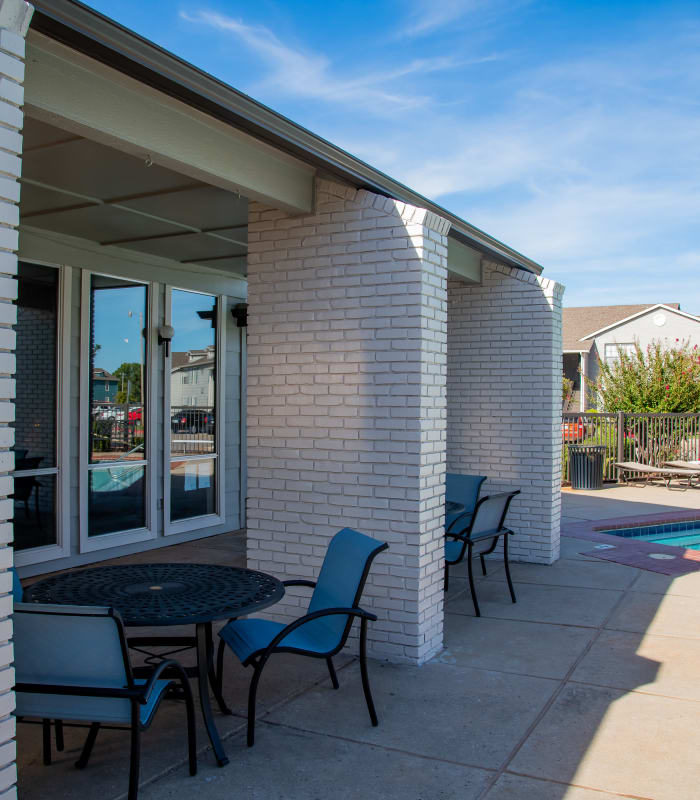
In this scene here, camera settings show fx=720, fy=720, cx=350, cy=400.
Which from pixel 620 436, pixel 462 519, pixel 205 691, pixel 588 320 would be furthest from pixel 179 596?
pixel 588 320

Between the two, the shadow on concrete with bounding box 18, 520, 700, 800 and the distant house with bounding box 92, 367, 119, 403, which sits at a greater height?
the distant house with bounding box 92, 367, 119, 403

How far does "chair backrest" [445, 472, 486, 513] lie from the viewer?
6.49 meters

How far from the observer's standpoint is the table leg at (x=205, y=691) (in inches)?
122

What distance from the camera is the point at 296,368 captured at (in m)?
4.88

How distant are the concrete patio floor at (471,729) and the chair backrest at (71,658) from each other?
484 millimetres

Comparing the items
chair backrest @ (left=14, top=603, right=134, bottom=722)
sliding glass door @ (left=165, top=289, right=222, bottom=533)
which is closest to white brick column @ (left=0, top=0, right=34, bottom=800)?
chair backrest @ (left=14, top=603, right=134, bottom=722)

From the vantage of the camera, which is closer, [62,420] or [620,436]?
[62,420]

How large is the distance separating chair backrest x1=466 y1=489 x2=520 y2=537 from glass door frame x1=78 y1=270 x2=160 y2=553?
11.5 ft

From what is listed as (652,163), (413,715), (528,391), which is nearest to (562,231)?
(652,163)

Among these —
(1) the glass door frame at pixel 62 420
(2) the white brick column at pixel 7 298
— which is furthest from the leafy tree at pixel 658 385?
(2) the white brick column at pixel 7 298

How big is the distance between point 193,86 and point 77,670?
253 cm

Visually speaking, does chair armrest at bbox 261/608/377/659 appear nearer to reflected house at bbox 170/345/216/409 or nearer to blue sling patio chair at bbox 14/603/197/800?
blue sling patio chair at bbox 14/603/197/800

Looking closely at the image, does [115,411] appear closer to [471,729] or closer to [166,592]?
[166,592]

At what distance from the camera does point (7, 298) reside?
2223 millimetres
